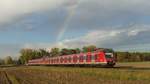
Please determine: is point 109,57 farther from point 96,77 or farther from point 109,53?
point 96,77

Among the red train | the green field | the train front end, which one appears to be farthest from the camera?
the red train

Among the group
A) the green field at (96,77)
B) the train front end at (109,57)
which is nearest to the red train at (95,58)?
the train front end at (109,57)

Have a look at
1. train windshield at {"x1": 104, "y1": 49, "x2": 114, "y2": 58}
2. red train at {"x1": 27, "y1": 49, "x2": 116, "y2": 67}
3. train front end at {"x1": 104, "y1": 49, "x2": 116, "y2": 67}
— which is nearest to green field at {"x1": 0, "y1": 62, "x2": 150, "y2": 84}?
train front end at {"x1": 104, "y1": 49, "x2": 116, "y2": 67}

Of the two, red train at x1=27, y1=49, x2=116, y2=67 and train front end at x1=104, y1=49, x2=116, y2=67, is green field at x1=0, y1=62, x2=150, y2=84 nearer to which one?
train front end at x1=104, y1=49, x2=116, y2=67

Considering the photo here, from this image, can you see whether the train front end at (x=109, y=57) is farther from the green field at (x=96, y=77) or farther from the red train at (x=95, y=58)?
the green field at (x=96, y=77)

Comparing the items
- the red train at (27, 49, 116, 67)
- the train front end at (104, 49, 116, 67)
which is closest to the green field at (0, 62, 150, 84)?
the train front end at (104, 49, 116, 67)

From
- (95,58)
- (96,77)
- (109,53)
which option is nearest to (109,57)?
(109,53)

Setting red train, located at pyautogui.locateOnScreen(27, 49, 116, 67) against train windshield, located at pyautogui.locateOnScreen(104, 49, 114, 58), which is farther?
train windshield, located at pyautogui.locateOnScreen(104, 49, 114, 58)

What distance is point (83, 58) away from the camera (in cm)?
6544

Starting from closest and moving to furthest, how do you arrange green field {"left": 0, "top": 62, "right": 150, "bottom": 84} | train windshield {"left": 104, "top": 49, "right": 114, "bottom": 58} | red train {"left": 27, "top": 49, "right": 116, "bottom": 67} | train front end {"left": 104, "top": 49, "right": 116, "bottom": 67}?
green field {"left": 0, "top": 62, "right": 150, "bottom": 84}, train front end {"left": 104, "top": 49, "right": 116, "bottom": 67}, red train {"left": 27, "top": 49, "right": 116, "bottom": 67}, train windshield {"left": 104, "top": 49, "right": 114, "bottom": 58}

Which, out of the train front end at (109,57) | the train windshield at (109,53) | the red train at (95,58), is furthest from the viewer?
the train windshield at (109,53)

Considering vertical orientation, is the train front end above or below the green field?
above

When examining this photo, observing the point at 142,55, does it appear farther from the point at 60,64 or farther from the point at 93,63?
the point at 93,63

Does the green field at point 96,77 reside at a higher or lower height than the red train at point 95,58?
lower
